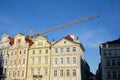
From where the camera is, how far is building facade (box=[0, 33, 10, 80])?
203 feet

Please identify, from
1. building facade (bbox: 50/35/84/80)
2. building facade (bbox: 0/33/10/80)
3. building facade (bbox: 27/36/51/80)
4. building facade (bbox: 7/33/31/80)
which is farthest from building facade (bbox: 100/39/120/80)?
building facade (bbox: 0/33/10/80)

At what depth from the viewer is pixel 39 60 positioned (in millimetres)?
57344

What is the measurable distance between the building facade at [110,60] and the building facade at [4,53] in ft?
96.1

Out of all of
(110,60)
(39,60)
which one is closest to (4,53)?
(39,60)

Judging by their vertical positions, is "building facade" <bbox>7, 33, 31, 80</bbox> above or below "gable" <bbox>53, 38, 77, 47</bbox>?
below

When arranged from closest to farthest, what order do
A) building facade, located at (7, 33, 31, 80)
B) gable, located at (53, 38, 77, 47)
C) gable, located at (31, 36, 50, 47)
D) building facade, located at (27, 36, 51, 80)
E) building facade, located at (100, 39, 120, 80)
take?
building facade, located at (100, 39, 120, 80) < gable, located at (53, 38, 77, 47) < building facade, located at (27, 36, 51, 80) < gable, located at (31, 36, 50, 47) < building facade, located at (7, 33, 31, 80)

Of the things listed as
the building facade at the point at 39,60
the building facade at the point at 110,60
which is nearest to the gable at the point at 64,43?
the building facade at the point at 39,60

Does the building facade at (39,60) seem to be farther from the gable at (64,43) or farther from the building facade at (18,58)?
the gable at (64,43)

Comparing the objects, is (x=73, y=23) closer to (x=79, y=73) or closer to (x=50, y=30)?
(x=50, y=30)

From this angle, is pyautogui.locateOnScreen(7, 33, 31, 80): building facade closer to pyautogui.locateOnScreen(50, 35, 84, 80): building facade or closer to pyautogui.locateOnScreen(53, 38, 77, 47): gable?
pyautogui.locateOnScreen(50, 35, 84, 80): building facade

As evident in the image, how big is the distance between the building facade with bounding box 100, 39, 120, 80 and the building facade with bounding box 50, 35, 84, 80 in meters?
6.29

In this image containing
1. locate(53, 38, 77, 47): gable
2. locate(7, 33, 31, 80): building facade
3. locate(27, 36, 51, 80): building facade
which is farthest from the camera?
locate(7, 33, 31, 80): building facade

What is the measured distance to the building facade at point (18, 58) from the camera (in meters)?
58.7

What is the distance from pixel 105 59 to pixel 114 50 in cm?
331
